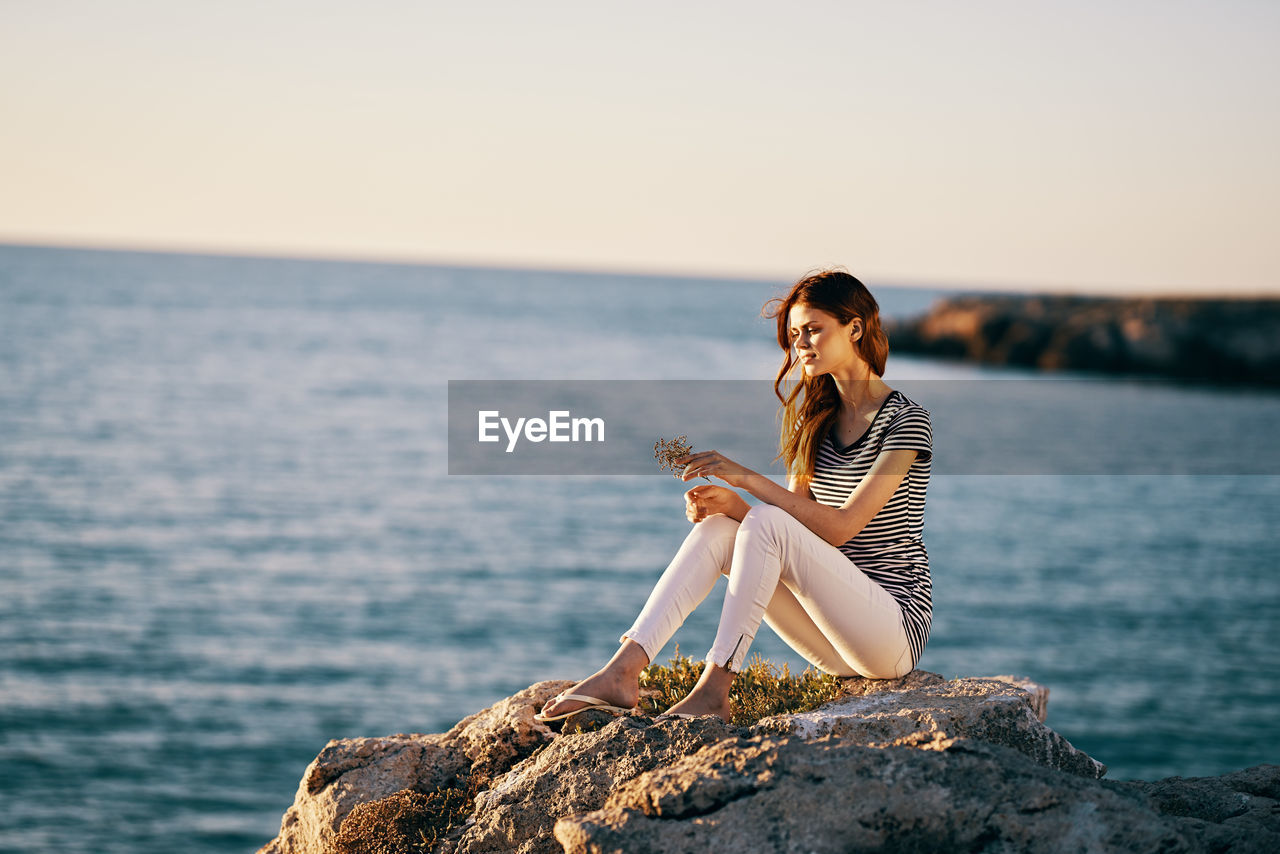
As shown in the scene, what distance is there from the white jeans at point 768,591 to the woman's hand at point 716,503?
2.0 inches

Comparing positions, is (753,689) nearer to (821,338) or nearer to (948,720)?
(948,720)

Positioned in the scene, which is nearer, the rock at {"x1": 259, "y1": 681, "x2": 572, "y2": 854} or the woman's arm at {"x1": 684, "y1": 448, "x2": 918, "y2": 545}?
the woman's arm at {"x1": 684, "y1": 448, "x2": 918, "y2": 545}

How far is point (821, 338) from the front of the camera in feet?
19.2

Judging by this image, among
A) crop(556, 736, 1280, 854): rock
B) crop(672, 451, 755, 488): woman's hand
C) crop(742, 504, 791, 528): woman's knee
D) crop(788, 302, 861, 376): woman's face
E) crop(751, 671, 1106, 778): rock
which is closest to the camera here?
crop(556, 736, 1280, 854): rock

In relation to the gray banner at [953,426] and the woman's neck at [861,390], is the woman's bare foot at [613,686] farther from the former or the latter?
the gray banner at [953,426]

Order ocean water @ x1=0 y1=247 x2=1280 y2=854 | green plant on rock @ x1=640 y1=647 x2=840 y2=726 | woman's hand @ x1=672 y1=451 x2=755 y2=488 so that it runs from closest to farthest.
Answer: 1. woman's hand @ x1=672 y1=451 x2=755 y2=488
2. green plant on rock @ x1=640 y1=647 x2=840 y2=726
3. ocean water @ x1=0 y1=247 x2=1280 y2=854

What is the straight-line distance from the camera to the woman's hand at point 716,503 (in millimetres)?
5500

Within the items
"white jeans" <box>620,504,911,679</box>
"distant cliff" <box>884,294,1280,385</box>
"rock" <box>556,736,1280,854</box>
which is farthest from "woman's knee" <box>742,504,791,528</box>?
"distant cliff" <box>884,294,1280,385</box>

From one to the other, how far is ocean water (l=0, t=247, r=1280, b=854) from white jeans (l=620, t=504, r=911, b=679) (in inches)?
70.2

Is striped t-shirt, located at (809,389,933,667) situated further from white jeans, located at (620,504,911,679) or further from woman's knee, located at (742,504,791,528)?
woman's knee, located at (742,504,791,528)

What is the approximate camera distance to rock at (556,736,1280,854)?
3746 mm

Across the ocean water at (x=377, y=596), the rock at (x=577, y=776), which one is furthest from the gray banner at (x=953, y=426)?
the rock at (x=577, y=776)

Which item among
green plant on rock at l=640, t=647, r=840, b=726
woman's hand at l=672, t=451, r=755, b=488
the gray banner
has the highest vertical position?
woman's hand at l=672, t=451, r=755, b=488

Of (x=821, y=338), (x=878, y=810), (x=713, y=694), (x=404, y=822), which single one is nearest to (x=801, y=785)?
(x=878, y=810)
